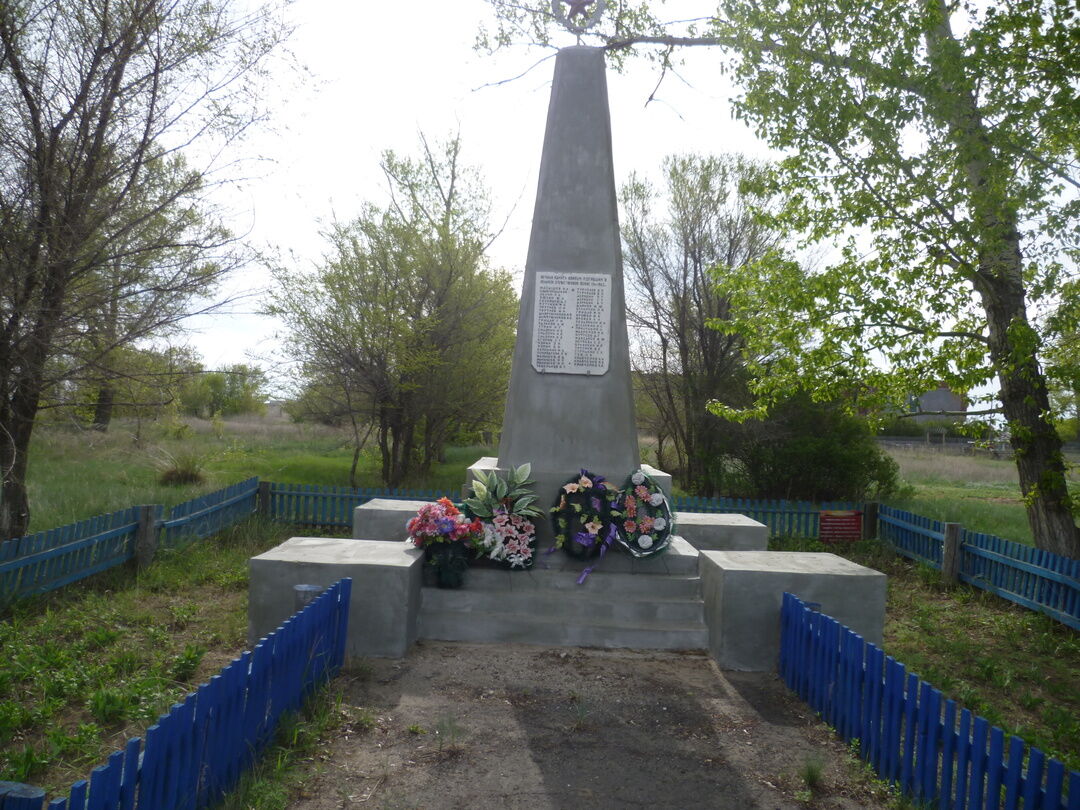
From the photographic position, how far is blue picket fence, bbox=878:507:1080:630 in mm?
7938

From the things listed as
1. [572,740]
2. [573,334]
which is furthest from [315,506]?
[572,740]

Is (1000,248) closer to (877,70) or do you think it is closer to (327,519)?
(877,70)

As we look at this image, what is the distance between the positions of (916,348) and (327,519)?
8.57m

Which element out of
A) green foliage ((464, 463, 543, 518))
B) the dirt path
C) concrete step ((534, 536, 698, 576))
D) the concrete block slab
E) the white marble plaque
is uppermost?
the white marble plaque

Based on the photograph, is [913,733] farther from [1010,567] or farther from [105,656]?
[1010,567]

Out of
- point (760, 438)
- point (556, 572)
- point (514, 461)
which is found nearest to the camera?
point (556, 572)

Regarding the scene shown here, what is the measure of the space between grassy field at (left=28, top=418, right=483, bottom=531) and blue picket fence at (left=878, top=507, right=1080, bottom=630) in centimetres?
905

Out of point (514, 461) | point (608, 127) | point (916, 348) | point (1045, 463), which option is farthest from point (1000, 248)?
point (514, 461)

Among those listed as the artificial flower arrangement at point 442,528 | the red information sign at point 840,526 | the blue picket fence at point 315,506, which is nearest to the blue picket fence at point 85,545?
the blue picket fence at point 315,506

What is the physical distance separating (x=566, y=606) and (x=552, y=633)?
0.27 metres

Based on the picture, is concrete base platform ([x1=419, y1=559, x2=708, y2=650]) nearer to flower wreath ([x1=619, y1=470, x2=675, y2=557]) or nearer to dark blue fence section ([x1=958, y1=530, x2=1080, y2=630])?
flower wreath ([x1=619, y1=470, x2=675, y2=557])

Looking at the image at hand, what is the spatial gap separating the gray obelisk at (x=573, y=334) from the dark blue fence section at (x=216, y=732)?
282 cm

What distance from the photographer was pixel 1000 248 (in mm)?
7777

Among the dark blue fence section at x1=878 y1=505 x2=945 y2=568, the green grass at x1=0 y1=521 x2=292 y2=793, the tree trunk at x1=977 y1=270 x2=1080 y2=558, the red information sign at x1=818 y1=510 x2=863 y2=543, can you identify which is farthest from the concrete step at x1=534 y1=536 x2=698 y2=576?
the red information sign at x1=818 y1=510 x2=863 y2=543
